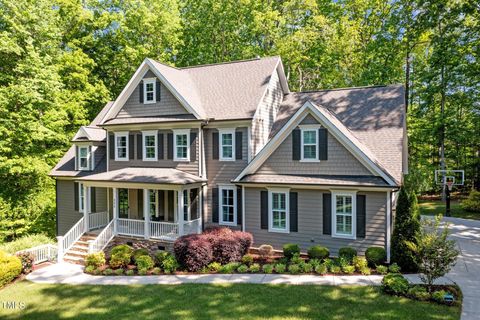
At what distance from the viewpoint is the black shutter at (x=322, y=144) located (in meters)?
15.6

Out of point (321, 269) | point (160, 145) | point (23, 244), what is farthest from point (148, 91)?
point (321, 269)

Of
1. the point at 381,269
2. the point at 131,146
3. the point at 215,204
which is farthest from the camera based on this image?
the point at 131,146

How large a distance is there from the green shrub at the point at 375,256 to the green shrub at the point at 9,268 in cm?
1464

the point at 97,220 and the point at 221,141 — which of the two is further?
the point at 97,220

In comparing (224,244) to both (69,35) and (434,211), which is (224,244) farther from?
(69,35)

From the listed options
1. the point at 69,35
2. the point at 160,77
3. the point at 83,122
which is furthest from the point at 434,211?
the point at 69,35

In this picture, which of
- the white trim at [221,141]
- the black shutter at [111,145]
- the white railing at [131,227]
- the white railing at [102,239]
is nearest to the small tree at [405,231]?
the white trim at [221,141]

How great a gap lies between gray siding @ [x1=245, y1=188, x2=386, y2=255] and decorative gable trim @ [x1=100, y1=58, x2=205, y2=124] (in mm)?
5684

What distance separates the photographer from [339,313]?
32.0 feet

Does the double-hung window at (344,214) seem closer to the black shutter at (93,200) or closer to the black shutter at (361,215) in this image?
the black shutter at (361,215)

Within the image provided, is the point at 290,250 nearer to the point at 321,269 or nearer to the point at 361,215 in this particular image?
the point at 321,269

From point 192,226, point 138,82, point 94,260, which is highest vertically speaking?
point 138,82

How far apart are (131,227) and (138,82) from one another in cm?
842

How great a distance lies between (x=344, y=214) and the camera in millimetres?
14852
